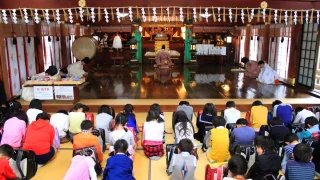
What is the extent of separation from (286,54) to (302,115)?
6.81 metres

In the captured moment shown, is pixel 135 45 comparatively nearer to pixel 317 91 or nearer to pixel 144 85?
pixel 144 85

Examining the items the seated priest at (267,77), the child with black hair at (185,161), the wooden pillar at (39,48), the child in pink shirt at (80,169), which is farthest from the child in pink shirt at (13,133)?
the seated priest at (267,77)

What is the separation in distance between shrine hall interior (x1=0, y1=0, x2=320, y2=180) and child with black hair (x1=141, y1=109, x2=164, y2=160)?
205mm

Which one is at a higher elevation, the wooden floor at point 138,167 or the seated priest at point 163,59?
the seated priest at point 163,59

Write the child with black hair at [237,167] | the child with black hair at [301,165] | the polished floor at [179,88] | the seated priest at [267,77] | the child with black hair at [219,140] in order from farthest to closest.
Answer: the seated priest at [267,77], the polished floor at [179,88], the child with black hair at [219,140], the child with black hair at [301,165], the child with black hair at [237,167]

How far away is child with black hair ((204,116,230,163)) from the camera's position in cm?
416

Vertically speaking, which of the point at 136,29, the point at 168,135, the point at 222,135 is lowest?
the point at 168,135

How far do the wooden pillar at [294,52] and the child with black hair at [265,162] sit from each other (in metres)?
7.76

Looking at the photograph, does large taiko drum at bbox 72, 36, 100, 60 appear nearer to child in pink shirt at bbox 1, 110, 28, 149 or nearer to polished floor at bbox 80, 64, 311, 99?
polished floor at bbox 80, 64, 311, 99

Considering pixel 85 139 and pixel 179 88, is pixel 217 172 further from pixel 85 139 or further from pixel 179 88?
pixel 179 88

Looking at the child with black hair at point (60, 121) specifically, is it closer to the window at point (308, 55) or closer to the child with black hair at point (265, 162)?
Answer: the child with black hair at point (265, 162)

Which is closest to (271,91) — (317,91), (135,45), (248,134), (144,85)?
(317,91)

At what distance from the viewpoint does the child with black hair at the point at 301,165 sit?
315 cm

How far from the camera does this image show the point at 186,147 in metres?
3.50
